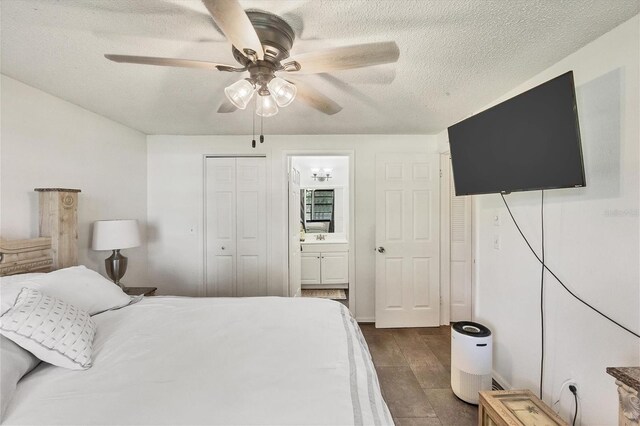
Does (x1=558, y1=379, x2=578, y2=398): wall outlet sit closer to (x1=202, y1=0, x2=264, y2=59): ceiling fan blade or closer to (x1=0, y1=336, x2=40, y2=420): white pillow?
(x1=202, y1=0, x2=264, y2=59): ceiling fan blade

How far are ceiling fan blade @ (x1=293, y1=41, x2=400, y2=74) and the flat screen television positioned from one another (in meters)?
0.84

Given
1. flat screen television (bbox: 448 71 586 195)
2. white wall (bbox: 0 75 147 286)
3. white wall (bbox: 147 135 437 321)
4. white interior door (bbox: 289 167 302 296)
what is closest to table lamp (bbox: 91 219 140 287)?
white wall (bbox: 0 75 147 286)

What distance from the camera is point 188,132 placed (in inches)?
121

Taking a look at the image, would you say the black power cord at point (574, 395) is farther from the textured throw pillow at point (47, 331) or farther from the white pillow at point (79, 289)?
the white pillow at point (79, 289)

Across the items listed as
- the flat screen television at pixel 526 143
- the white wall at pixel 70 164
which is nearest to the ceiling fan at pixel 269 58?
the flat screen television at pixel 526 143

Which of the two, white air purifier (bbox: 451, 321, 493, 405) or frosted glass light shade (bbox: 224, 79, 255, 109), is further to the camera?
white air purifier (bbox: 451, 321, 493, 405)

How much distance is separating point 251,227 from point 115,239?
1342mm

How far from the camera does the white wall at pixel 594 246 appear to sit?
1240 millimetres

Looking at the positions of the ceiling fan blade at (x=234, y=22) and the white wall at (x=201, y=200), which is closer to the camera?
the ceiling fan blade at (x=234, y=22)

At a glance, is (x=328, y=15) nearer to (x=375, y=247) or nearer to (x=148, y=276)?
(x=375, y=247)

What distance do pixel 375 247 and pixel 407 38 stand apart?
2243 mm

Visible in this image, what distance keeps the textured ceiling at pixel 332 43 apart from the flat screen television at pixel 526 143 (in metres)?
0.31

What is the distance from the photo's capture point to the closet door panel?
10.6 feet

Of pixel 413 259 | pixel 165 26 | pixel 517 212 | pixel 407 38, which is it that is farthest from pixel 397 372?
pixel 165 26
